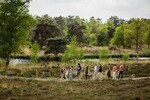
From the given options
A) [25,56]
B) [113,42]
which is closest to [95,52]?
[113,42]

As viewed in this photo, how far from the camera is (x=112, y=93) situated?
27031 mm

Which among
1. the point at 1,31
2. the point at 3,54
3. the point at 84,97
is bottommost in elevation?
the point at 84,97

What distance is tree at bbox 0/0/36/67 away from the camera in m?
46.3

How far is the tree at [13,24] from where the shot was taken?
152ft

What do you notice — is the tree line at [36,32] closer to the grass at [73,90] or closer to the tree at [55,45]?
the tree at [55,45]

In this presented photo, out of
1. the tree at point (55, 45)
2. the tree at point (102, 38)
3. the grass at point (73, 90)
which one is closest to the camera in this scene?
the grass at point (73, 90)

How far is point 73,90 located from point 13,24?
21173 millimetres

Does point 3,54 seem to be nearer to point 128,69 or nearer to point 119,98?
point 128,69

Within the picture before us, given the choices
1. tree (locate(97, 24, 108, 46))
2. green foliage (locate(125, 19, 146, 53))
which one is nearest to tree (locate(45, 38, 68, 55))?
green foliage (locate(125, 19, 146, 53))

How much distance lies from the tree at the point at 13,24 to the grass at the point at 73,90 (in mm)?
12959

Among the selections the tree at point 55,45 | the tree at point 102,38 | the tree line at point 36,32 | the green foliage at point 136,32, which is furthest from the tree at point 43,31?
the tree at point 102,38

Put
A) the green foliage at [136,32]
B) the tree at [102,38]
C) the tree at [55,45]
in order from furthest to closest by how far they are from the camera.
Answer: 1. the tree at [102,38]
2. the green foliage at [136,32]
3. the tree at [55,45]

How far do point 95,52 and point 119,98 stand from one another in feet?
228

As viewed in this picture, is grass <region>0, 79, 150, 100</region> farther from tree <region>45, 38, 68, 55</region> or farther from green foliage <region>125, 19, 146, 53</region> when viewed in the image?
green foliage <region>125, 19, 146, 53</region>
